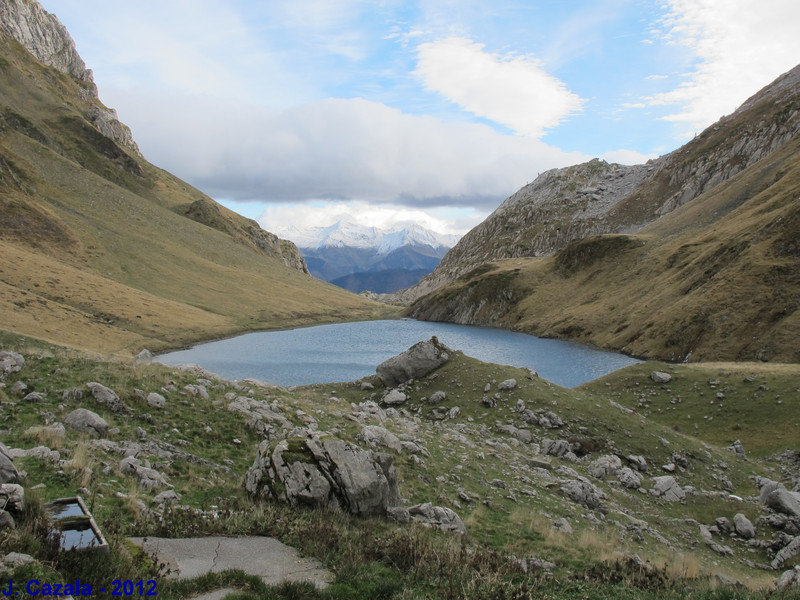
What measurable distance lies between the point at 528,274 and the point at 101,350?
133270 millimetres

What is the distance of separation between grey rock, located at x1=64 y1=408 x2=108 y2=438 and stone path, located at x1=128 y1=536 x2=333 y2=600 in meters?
7.40

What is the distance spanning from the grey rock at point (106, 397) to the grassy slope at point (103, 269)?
5274cm

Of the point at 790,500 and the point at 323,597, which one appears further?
the point at 790,500

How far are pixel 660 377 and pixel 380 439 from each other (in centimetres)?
3500

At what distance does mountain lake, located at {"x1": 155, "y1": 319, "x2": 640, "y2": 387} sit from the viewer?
7300cm

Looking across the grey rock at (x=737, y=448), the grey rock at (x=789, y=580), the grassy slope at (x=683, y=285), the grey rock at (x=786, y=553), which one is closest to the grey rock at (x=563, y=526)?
the grey rock at (x=789, y=580)

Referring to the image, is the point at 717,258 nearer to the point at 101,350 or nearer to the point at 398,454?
the point at 398,454

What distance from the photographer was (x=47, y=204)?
14525 cm

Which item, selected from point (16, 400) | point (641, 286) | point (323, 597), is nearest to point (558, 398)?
A: point (323, 597)

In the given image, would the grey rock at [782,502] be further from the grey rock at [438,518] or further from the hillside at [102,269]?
the hillside at [102,269]

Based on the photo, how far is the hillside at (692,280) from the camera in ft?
235

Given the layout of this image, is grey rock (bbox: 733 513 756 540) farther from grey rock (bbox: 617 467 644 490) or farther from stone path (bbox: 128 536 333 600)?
stone path (bbox: 128 536 333 600)

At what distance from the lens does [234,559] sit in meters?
9.86

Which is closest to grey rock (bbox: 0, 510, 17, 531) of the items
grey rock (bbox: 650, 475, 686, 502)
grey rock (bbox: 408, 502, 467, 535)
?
grey rock (bbox: 408, 502, 467, 535)
